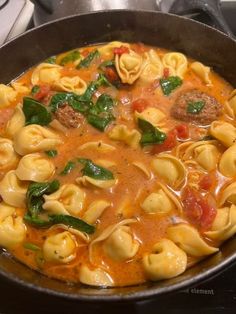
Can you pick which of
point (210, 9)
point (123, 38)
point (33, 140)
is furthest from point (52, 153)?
point (210, 9)

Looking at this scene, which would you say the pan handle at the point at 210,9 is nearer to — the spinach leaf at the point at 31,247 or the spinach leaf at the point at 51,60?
the spinach leaf at the point at 51,60

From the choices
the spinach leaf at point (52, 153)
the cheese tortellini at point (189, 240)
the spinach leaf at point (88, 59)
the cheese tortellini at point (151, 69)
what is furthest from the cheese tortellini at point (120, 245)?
the spinach leaf at point (88, 59)

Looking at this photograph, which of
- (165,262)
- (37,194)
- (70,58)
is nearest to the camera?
(165,262)

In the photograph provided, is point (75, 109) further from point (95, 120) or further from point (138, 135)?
point (138, 135)

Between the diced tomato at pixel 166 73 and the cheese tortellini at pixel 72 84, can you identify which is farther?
the diced tomato at pixel 166 73

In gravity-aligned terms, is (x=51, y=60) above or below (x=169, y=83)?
above

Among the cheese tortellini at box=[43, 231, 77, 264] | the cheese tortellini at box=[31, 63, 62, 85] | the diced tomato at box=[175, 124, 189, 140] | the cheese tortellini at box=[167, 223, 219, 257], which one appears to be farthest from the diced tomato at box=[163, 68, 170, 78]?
the cheese tortellini at box=[43, 231, 77, 264]

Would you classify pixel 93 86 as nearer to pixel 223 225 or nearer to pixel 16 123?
pixel 16 123
